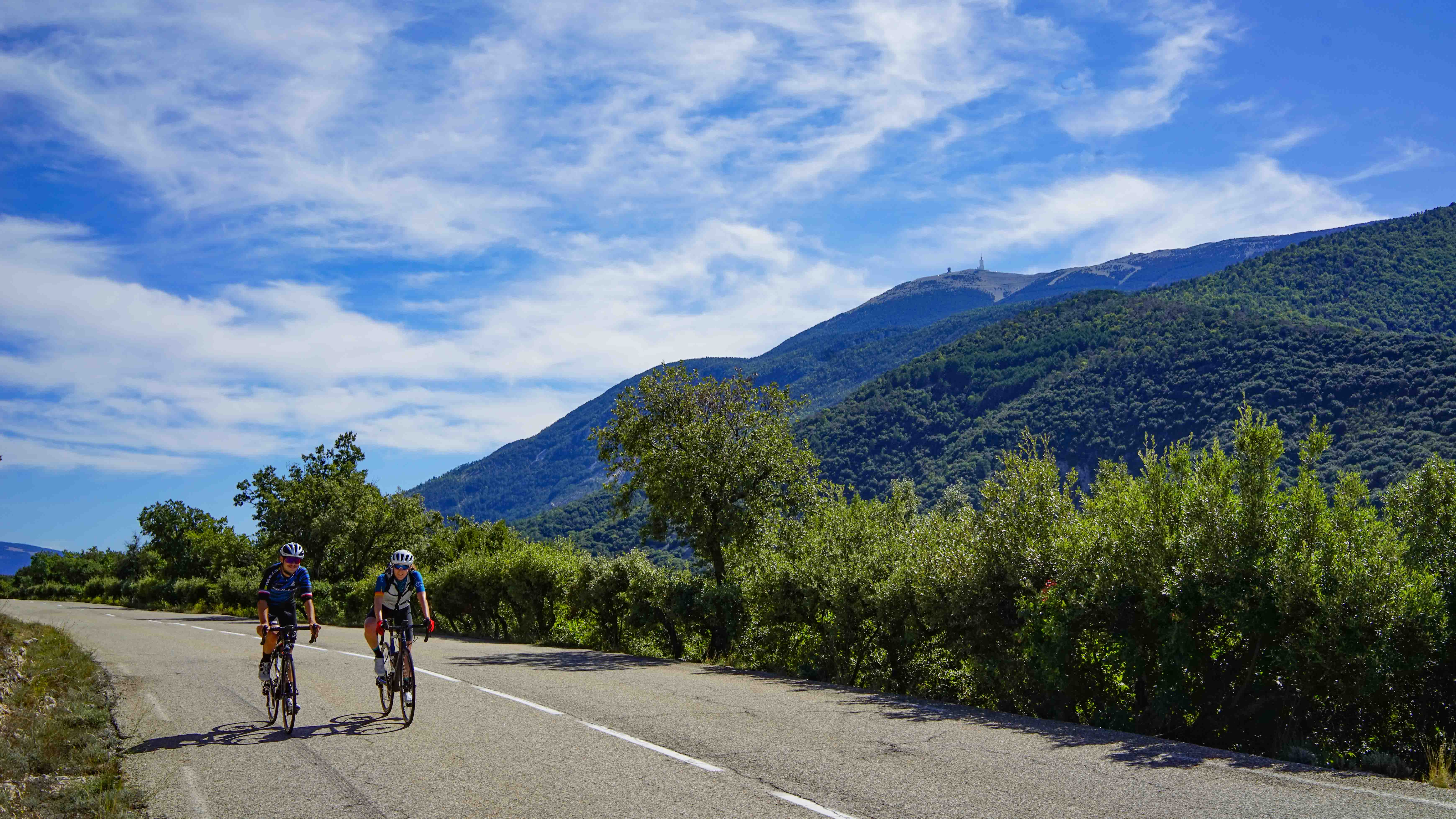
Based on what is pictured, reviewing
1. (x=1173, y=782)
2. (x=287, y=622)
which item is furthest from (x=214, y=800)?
(x=1173, y=782)

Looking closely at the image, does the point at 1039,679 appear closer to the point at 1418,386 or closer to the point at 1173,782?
the point at 1173,782

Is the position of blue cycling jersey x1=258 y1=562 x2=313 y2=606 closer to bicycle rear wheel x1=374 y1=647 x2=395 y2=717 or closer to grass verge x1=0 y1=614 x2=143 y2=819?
bicycle rear wheel x1=374 y1=647 x2=395 y2=717

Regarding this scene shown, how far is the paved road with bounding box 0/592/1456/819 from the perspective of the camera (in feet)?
20.6

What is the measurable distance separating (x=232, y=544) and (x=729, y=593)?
37390mm

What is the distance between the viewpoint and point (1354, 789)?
21.8 feet

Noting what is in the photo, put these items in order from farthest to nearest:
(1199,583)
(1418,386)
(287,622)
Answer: (1418,386) < (287,622) < (1199,583)

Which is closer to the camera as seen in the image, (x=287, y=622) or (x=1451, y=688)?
(x=1451, y=688)

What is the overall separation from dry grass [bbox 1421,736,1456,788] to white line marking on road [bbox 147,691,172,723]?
39.9 ft

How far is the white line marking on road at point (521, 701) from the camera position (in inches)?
412

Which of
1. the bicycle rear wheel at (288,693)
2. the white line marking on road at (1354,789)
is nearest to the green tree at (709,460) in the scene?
the bicycle rear wheel at (288,693)

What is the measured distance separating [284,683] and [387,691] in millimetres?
1083

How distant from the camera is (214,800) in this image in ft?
22.2

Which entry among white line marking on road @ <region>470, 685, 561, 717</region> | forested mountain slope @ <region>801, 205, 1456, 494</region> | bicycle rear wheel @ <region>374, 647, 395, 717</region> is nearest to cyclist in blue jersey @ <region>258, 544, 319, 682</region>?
bicycle rear wheel @ <region>374, 647, 395, 717</region>

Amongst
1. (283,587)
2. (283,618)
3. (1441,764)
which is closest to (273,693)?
(283,618)
